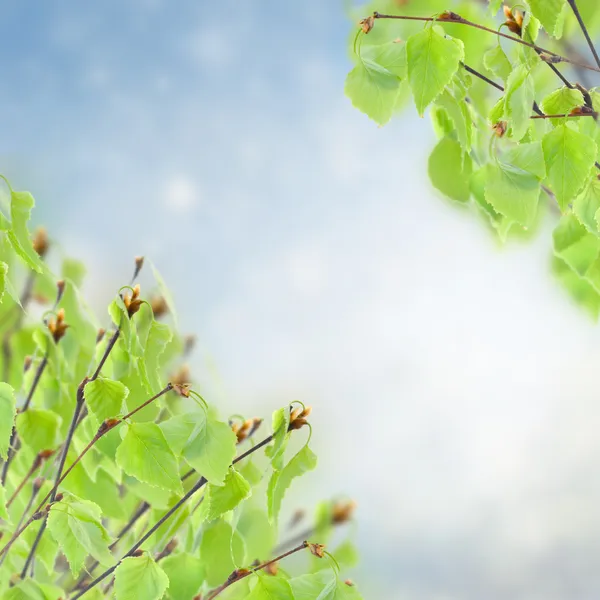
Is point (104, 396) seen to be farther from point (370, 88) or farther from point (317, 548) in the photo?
point (370, 88)

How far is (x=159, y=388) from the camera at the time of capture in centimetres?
100

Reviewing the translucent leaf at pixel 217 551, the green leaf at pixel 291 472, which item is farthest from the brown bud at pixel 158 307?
the green leaf at pixel 291 472

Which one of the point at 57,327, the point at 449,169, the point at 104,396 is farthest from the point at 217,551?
the point at 449,169

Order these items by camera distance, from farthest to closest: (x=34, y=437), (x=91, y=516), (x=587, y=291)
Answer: (x=587, y=291) < (x=34, y=437) < (x=91, y=516)

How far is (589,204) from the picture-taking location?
106 centimetres

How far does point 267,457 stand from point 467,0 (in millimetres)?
824

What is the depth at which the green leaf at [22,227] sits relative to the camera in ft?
2.97

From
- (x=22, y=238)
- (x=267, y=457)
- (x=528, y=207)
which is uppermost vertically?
(x=528, y=207)

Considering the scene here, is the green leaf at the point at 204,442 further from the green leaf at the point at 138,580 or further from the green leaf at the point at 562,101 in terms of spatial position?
the green leaf at the point at 562,101

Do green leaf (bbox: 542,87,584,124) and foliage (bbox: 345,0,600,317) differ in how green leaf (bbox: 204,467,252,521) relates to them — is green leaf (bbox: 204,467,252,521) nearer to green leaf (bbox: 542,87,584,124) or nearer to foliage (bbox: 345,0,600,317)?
foliage (bbox: 345,0,600,317)

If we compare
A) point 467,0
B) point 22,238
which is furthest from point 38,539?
point 467,0

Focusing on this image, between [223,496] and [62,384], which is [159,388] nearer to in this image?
[223,496]

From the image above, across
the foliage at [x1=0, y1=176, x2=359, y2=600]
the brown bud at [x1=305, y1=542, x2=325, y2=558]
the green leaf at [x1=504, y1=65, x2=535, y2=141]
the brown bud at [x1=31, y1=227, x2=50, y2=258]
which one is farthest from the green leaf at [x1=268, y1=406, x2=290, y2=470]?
the brown bud at [x1=31, y1=227, x2=50, y2=258]

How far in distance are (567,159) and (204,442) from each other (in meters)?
0.59
